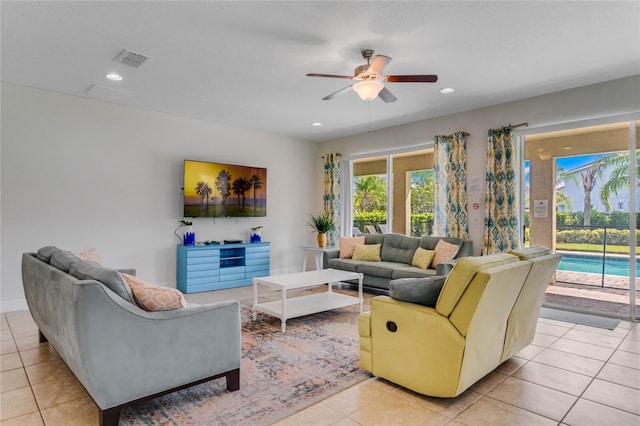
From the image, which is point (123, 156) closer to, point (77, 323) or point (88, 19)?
point (88, 19)

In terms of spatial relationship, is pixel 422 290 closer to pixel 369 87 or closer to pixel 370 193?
pixel 369 87

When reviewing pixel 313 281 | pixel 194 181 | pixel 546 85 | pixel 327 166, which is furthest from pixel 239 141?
pixel 546 85

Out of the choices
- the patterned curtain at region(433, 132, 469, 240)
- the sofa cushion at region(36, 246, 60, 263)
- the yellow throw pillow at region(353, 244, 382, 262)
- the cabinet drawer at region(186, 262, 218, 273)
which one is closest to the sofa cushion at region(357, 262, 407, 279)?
the yellow throw pillow at region(353, 244, 382, 262)

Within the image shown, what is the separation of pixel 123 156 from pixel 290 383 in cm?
437

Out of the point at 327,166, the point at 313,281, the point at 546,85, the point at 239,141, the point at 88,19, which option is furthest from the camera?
the point at 327,166

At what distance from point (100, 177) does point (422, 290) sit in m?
4.79

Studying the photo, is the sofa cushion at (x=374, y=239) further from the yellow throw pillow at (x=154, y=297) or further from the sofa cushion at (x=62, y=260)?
the sofa cushion at (x=62, y=260)

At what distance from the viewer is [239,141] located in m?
6.71

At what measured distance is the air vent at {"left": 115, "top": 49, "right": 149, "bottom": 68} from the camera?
Result: 3573 mm

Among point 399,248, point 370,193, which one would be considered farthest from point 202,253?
point 370,193

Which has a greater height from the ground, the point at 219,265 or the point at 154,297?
the point at 154,297

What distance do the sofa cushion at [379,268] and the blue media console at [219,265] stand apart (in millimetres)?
1894

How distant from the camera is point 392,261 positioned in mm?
5859

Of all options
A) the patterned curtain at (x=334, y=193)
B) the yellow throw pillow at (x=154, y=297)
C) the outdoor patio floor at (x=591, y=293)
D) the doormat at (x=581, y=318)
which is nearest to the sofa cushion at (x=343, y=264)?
the patterned curtain at (x=334, y=193)
